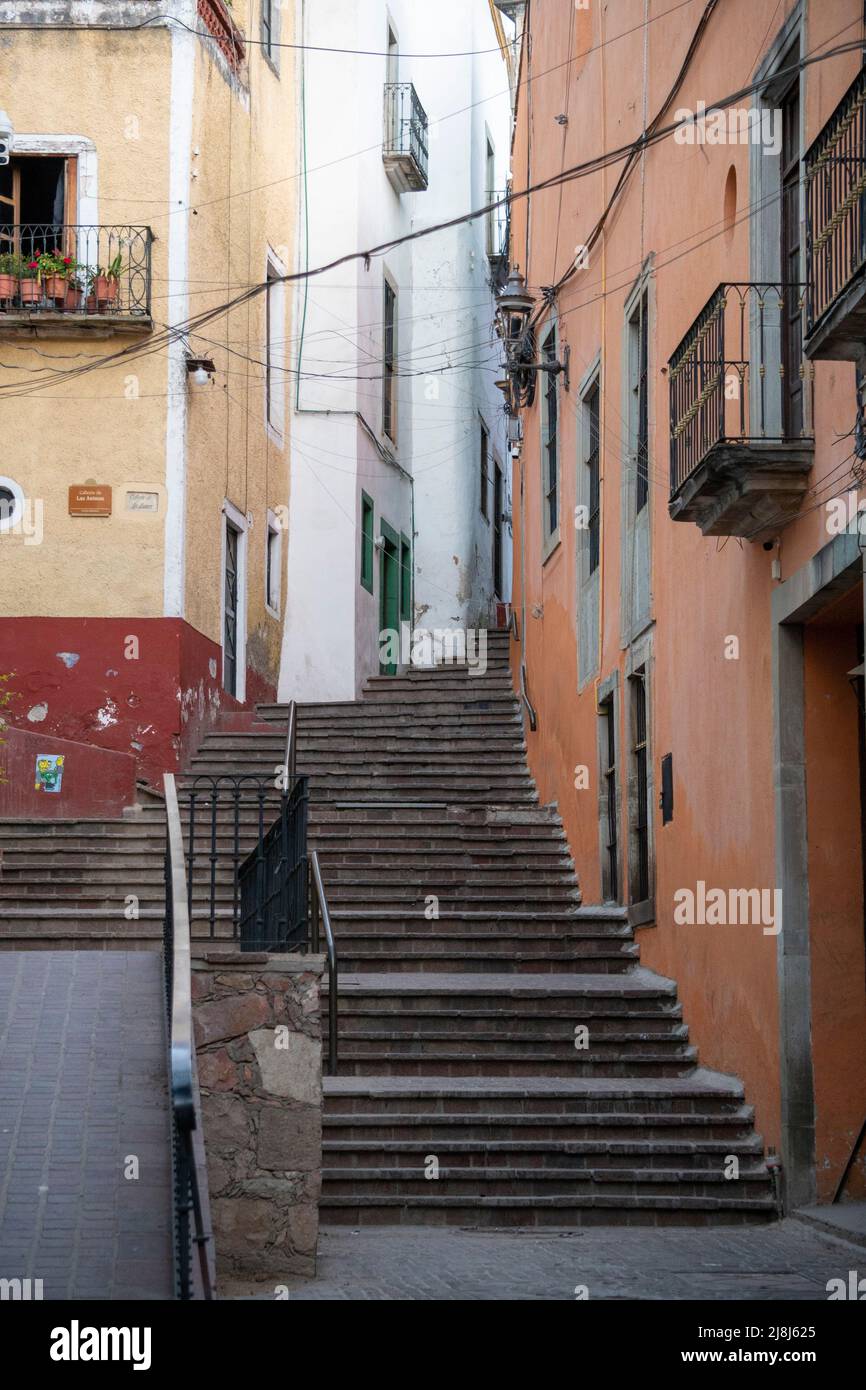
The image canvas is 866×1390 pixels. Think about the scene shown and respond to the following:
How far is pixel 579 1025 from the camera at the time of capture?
13.0m

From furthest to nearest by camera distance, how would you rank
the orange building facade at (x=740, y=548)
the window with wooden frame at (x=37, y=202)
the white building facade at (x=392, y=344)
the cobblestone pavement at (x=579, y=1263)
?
the white building facade at (x=392, y=344) → the window with wooden frame at (x=37, y=202) → the orange building facade at (x=740, y=548) → the cobblestone pavement at (x=579, y=1263)

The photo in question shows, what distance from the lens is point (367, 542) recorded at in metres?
26.0

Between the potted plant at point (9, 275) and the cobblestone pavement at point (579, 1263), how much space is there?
468 inches

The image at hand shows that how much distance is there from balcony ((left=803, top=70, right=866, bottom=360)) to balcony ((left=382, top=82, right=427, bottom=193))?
1878 cm

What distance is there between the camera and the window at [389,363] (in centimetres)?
2739

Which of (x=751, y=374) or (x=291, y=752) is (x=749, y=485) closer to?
(x=751, y=374)

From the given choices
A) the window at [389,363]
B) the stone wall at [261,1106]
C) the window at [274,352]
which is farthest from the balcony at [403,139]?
the stone wall at [261,1106]

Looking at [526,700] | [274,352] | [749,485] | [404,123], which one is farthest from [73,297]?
[749,485]

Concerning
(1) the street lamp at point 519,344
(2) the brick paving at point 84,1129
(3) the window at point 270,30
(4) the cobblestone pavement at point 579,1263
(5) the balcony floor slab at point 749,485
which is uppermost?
(3) the window at point 270,30

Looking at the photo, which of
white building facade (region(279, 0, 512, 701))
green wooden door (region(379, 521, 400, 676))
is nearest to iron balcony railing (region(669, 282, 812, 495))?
white building facade (region(279, 0, 512, 701))

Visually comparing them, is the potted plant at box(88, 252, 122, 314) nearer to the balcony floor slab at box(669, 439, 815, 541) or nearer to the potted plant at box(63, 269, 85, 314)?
the potted plant at box(63, 269, 85, 314)

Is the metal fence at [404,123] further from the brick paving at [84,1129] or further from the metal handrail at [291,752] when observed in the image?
the brick paving at [84,1129]

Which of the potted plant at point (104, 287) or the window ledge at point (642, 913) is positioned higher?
the potted plant at point (104, 287)

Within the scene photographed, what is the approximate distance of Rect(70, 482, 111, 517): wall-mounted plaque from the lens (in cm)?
1953
